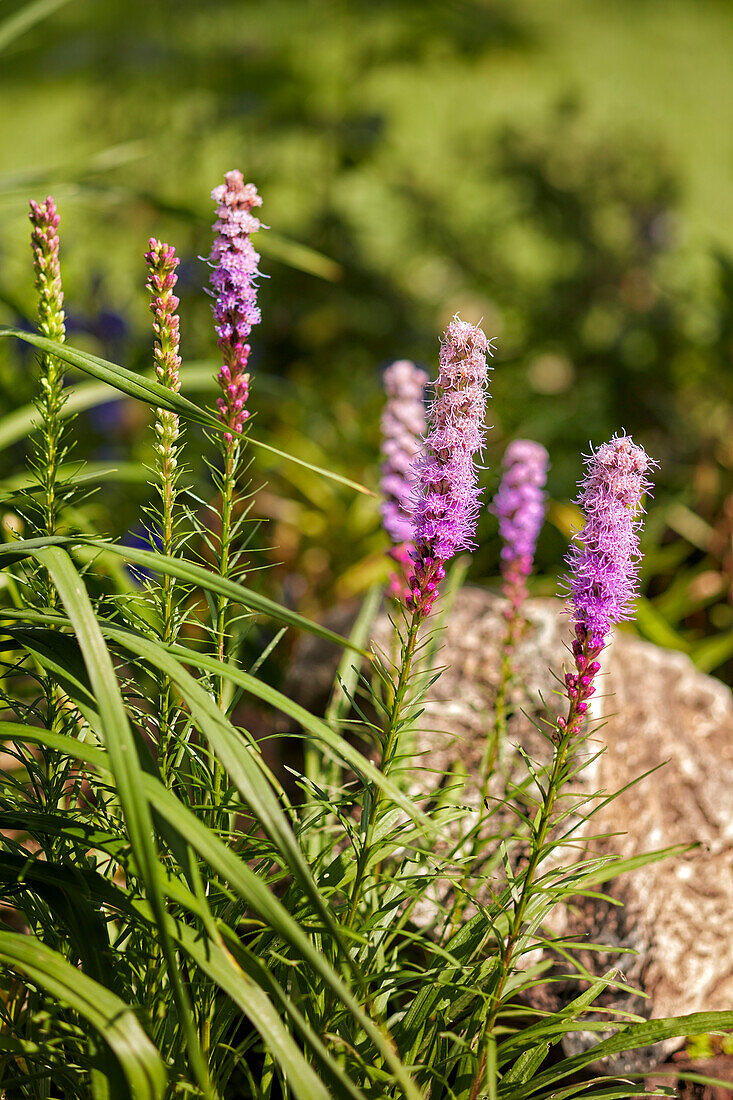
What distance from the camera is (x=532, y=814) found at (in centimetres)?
188

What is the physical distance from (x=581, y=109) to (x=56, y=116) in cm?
397

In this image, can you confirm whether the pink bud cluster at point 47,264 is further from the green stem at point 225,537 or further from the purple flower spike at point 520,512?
the purple flower spike at point 520,512

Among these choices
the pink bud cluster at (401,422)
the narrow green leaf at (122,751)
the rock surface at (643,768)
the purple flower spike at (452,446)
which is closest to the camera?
the narrow green leaf at (122,751)

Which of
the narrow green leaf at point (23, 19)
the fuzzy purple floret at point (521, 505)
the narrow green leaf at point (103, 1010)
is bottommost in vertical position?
the narrow green leaf at point (103, 1010)

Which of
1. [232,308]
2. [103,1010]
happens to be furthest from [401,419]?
[103,1010]

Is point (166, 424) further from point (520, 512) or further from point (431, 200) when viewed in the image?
point (431, 200)

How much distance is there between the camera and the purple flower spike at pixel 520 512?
5.72 ft

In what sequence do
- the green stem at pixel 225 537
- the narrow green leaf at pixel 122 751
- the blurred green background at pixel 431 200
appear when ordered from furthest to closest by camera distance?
the blurred green background at pixel 431 200 < the green stem at pixel 225 537 < the narrow green leaf at pixel 122 751

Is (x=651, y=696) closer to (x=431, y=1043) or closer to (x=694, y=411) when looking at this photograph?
(x=431, y=1043)

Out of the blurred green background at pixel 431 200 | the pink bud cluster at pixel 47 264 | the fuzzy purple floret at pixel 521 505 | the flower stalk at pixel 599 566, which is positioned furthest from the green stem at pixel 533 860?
the blurred green background at pixel 431 200

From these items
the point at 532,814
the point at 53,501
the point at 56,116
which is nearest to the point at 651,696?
the point at 532,814

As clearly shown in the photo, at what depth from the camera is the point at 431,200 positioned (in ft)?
18.2

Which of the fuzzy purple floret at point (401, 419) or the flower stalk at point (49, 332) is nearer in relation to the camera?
the flower stalk at point (49, 332)

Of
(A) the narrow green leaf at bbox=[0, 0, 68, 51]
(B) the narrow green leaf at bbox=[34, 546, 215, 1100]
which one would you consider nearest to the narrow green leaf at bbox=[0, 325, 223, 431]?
(B) the narrow green leaf at bbox=[34, 546, 215, 1100]
